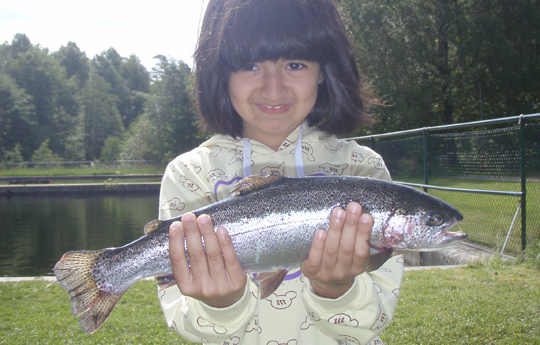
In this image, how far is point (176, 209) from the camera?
288 centimetres

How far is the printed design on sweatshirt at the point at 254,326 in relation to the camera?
8.80 ft

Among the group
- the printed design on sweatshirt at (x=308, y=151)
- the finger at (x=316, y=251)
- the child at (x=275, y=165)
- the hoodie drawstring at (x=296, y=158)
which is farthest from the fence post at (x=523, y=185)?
the finger at (x=316, y=251)

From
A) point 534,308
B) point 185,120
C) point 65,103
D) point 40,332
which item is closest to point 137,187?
point 185,120

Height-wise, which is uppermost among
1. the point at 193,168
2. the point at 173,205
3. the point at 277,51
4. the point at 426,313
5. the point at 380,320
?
the point at 277,51

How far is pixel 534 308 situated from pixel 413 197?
163 inches

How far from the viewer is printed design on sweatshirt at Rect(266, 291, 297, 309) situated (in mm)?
2718

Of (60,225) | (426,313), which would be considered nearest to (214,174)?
(426,313)

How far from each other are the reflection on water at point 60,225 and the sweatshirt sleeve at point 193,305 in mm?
10989

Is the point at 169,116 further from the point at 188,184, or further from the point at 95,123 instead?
the point at 188,184

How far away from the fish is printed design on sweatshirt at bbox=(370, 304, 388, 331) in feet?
1.22

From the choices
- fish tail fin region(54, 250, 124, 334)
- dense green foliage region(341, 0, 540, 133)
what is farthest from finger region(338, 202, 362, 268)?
dense green foliage region(341, 0, 540, 133)

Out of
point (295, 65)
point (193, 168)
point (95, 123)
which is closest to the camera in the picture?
point (295, 65)

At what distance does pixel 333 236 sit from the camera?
2.34 m

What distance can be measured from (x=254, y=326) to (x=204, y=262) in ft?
2.04
